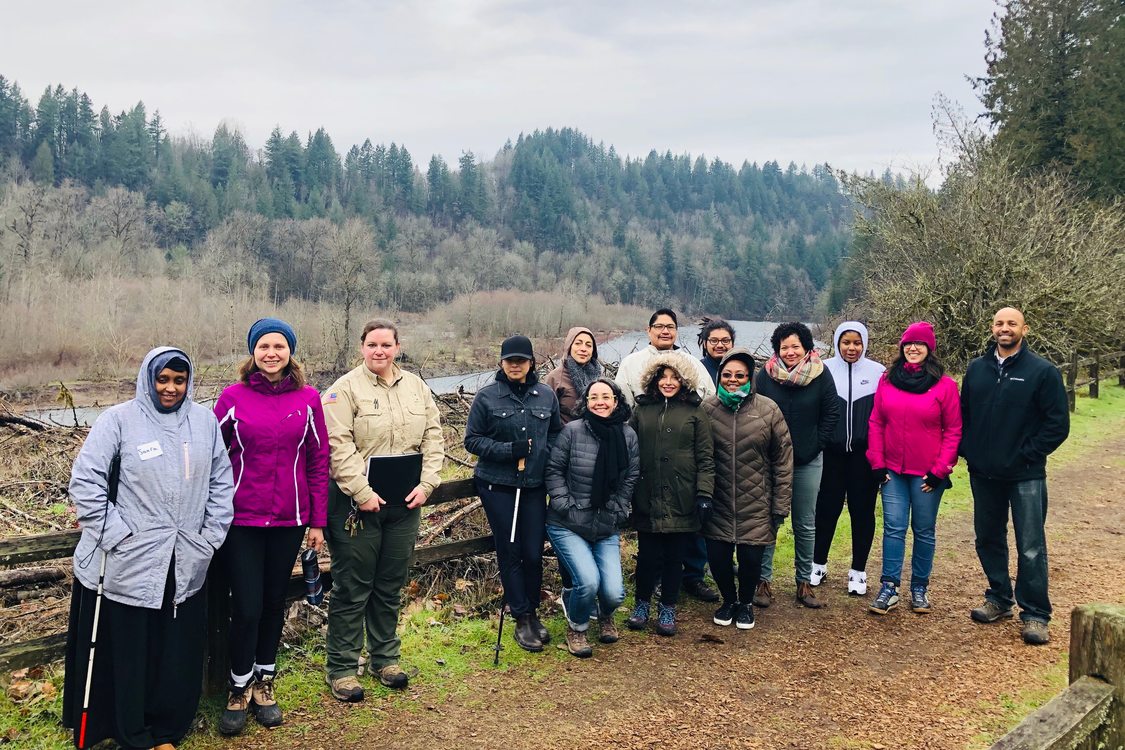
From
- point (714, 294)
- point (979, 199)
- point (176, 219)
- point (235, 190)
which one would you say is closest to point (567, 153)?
point (714, 294)

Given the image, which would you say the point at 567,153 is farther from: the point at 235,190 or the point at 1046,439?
the point at 1046,439

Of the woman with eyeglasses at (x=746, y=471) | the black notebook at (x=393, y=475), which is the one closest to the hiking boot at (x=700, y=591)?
the woman with eyeglasses at (x=746, y=471)

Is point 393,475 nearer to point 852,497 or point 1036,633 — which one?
point 852,497

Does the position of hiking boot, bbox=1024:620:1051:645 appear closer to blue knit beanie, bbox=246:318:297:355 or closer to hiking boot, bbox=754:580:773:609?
hiking boot, bbox=754:580:773:609

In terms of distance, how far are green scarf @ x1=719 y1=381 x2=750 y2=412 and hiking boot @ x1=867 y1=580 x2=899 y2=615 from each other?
182 centimetres

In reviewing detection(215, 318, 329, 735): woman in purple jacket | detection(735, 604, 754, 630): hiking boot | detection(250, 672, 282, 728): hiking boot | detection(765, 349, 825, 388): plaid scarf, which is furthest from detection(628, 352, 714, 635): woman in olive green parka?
detection(250, 672, 282, 728): hiking boot

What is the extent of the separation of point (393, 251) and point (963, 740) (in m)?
92.2

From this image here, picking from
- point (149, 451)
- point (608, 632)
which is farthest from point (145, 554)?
point (608, 632)

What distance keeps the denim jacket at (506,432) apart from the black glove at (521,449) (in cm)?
2

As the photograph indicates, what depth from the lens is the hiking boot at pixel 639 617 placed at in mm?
5141

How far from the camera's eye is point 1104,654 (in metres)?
2.49

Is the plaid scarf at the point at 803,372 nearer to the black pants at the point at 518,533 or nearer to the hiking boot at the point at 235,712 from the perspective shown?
the black pants at the point at 518,533

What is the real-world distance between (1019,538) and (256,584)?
15.5 feet

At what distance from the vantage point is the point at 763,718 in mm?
4027
